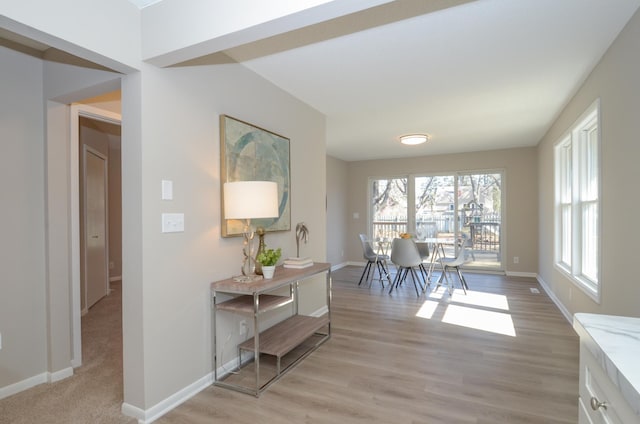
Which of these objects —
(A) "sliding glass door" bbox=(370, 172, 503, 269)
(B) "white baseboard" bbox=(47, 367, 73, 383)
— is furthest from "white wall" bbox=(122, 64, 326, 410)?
(A) "sliding glass door" bbox=(370, 172, 503, 269)

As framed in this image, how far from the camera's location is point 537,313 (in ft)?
13.3

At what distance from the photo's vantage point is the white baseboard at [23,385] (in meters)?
2.24

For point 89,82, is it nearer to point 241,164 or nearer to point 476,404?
point 241,164

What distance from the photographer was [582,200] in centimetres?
349

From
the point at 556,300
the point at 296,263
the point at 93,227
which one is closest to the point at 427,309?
the point at 556,300

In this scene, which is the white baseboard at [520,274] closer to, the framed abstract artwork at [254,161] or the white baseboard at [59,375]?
the framed abstract artwork at [254,161]

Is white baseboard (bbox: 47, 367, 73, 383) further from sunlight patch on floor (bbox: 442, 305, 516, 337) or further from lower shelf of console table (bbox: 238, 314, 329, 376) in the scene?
sunlight patch on floor (bbox: 442, 305, 516, 337)

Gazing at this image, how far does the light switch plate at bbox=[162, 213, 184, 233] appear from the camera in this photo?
2105 mm

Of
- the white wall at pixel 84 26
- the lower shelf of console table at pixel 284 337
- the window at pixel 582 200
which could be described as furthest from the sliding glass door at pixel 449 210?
the white wall at pixel 84 26

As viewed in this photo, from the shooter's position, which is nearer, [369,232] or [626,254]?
[626,254]

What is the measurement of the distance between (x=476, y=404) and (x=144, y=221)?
7.71 ft

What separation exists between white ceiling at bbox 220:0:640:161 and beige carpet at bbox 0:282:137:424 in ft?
8.45

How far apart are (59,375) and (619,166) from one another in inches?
169

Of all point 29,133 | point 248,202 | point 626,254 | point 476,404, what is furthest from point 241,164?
point 626,254
